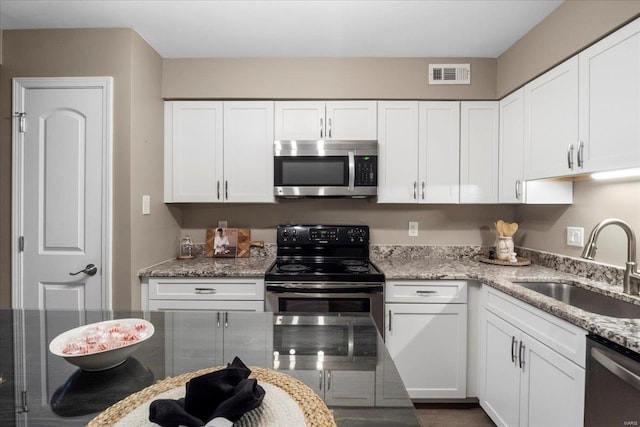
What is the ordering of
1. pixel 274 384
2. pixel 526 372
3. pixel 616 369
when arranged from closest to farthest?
1. pixel 274 384
2. pixel 616 369
3. pixel 526 372

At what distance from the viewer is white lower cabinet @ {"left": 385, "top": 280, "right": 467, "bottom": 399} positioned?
219cm

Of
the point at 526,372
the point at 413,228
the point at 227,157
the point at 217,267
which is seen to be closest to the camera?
the point at 526,372

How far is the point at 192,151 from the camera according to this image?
8.45 feet

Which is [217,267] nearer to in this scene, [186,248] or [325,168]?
[186,248]

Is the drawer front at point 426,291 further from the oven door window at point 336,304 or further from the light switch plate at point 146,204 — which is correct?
the light switch plate at point 146,204

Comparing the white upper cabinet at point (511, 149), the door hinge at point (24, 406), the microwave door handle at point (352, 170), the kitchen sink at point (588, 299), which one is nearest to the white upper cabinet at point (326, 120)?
the microwave door handle at point (352, 170)

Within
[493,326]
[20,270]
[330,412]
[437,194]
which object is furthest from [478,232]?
[20,270]

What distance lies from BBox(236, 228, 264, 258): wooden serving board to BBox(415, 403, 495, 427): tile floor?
1.71 metres

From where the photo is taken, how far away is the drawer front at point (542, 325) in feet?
4.30

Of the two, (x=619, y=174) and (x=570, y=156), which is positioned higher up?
(x=570, y=156)

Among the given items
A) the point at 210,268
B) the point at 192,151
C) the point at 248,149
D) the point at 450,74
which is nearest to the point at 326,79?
the point at 248,149

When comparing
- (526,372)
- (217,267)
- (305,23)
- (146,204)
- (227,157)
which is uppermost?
(305,23)

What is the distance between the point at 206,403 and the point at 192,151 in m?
2.31

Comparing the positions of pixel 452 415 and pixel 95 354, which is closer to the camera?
pixel 95 354
